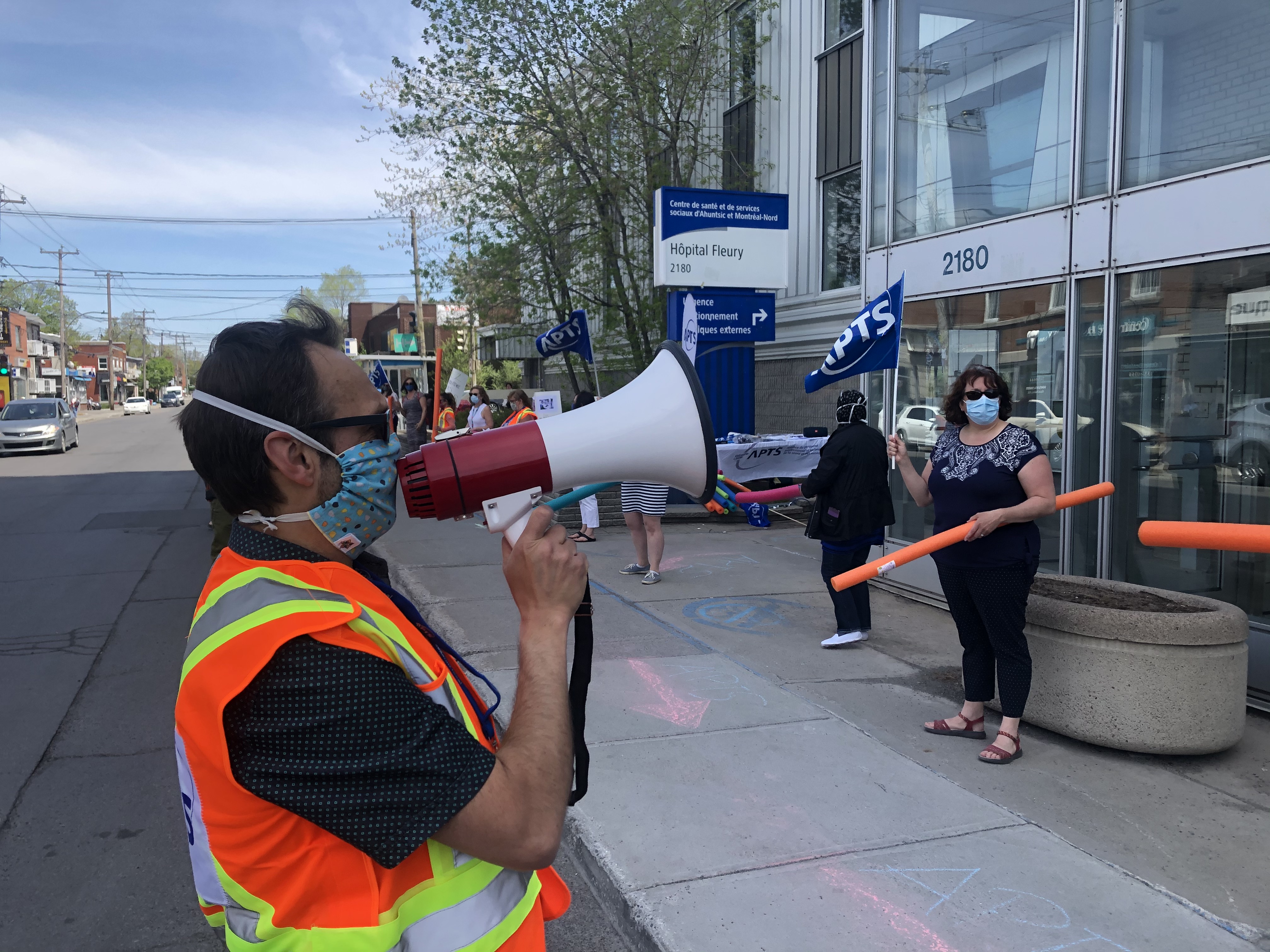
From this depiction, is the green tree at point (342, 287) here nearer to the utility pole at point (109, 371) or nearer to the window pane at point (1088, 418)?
the utility pole at point (109, 371)

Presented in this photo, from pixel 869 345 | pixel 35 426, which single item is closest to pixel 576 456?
pixel 869 345

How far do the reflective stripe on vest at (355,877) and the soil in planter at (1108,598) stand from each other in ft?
12.8

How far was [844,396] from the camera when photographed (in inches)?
241

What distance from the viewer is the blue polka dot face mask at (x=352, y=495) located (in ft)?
4.36

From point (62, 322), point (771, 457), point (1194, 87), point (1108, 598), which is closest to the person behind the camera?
point (1108, 598)

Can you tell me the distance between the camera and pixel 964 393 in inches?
169

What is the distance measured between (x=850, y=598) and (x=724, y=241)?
6887 mm

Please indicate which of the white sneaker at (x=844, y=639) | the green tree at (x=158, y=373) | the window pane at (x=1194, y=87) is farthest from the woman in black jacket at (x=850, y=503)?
the green tree at (x=158, y=373)

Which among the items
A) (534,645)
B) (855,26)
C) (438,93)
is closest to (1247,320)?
(534,645)

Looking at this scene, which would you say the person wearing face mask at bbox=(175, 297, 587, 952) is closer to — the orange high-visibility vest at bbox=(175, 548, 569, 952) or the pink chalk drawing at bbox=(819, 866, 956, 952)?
the orange high-visibility vest at bbox=(175, 548, 569, 952)

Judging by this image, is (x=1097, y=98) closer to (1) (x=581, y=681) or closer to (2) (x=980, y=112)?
(2) (x=980, y=112)

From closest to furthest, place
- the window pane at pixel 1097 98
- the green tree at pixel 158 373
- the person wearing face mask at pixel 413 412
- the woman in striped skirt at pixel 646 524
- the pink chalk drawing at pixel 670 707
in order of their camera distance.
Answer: the pink chalk drawing at pixel 670 707 → the window pane at pixel 1097 98 → the woman in striped skirt at pixel 646 524 → the person wearing face mask at pixel 413 412 → the green tree at pixel 158 373

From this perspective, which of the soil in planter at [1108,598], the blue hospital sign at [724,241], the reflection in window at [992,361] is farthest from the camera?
the blue hospital sign at [724,241]

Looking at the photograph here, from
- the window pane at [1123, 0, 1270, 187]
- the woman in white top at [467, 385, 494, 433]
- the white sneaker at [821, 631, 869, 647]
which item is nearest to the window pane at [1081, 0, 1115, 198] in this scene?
the window pane at [1123, 0, 1270, 187]
